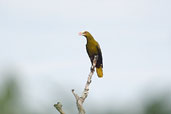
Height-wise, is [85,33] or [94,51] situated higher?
[85,33]

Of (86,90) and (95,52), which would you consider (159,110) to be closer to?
(86,90)

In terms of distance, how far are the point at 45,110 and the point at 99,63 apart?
535 centimetres

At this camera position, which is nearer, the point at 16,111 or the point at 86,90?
the point at 16,111

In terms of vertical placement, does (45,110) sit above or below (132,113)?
above

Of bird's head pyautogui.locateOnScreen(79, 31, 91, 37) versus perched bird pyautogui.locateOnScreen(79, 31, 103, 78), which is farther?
perched bird pyautogui.locateOnScreen(79, 31, 103, 78)

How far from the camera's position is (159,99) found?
2.84m

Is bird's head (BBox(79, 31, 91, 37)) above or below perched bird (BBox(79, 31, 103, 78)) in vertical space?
above

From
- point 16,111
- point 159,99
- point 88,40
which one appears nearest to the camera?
point 16,111

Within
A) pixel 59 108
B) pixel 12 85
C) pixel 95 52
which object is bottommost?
pixel 59 108

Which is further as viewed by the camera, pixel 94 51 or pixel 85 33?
pixel 94 51

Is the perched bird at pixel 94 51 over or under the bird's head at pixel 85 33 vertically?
under

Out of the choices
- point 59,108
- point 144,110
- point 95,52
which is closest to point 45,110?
point 59,108

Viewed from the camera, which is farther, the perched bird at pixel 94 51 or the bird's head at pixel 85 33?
the perched bird at pixel 94 51

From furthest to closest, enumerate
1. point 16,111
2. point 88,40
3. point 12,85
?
1. point 88,40
2. point 12,85
3. point 16,111
